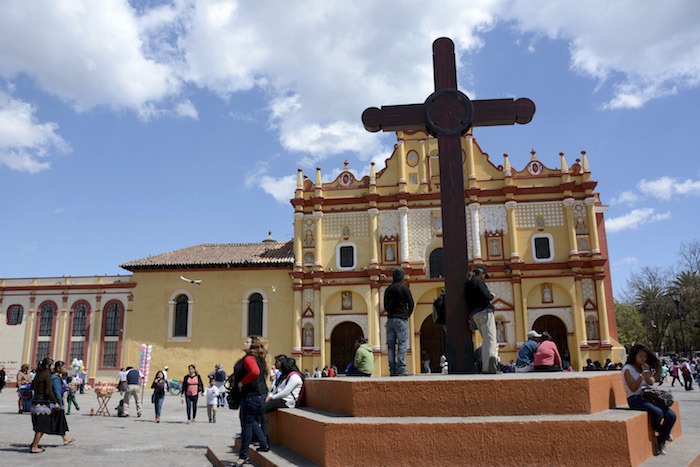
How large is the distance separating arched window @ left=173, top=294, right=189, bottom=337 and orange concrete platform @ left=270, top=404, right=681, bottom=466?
2556 centimetres

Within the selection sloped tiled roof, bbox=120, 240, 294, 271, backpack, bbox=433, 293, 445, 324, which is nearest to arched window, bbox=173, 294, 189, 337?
sloped tiled roof, bbox=120, 240, 294, 271

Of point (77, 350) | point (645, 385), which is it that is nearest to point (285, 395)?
point (645, 385)

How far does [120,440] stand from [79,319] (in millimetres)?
21893

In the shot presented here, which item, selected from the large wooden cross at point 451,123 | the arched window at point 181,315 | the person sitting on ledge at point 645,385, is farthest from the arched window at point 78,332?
the person sitting on ledge at point 645,385

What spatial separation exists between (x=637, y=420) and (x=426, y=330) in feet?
74.5

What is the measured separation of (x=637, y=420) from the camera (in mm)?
5188

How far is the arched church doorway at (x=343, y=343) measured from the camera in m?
27.6

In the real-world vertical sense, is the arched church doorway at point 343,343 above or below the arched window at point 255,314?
below

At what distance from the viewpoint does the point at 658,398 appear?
5844 mm

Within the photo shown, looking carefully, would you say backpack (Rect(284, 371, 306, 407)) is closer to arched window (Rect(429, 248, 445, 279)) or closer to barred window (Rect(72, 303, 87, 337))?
arched window (Rect(429, 248, 445, 279))

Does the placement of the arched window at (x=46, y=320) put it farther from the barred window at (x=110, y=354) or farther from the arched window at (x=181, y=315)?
the arched window at (x=181, y=315)

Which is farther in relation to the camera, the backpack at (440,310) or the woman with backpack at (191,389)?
the woman with backpack at (191,389)

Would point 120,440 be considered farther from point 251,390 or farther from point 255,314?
point 255,314

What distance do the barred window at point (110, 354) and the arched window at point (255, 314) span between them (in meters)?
7.36
